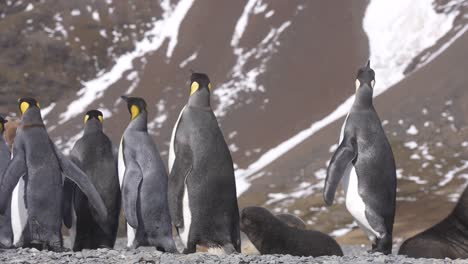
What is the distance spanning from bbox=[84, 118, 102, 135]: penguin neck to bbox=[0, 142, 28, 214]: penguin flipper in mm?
1432

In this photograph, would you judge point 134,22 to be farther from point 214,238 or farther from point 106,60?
point 214,238

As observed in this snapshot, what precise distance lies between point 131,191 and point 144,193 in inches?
7.7

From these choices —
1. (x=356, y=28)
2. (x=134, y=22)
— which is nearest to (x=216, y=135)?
(x=356, y=28)

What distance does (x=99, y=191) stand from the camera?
1244 centimetres

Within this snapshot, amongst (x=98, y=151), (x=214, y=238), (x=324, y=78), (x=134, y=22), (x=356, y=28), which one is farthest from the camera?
(x=134, y=22)

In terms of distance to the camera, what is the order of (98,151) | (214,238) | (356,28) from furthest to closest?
Answer: (356,28), (98,151), (214,238)

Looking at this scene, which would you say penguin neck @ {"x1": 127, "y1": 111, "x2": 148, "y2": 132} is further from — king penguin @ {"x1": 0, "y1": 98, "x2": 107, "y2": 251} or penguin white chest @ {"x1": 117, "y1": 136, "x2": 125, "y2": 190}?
king penguin @ {"x1": 0, "y1": 98, "x2": 107, "y2": 251}

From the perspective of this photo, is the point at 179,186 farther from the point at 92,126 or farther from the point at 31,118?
the point at 92,126

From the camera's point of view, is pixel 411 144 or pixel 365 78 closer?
pixel 365 78

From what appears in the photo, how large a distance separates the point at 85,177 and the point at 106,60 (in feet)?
149

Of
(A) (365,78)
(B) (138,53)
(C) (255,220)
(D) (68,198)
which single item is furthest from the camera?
(B) (138,53)

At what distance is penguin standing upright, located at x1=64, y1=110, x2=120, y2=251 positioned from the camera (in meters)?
12.4

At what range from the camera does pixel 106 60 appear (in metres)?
56.3

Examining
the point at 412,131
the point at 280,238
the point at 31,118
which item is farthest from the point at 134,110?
the point at 412,131
